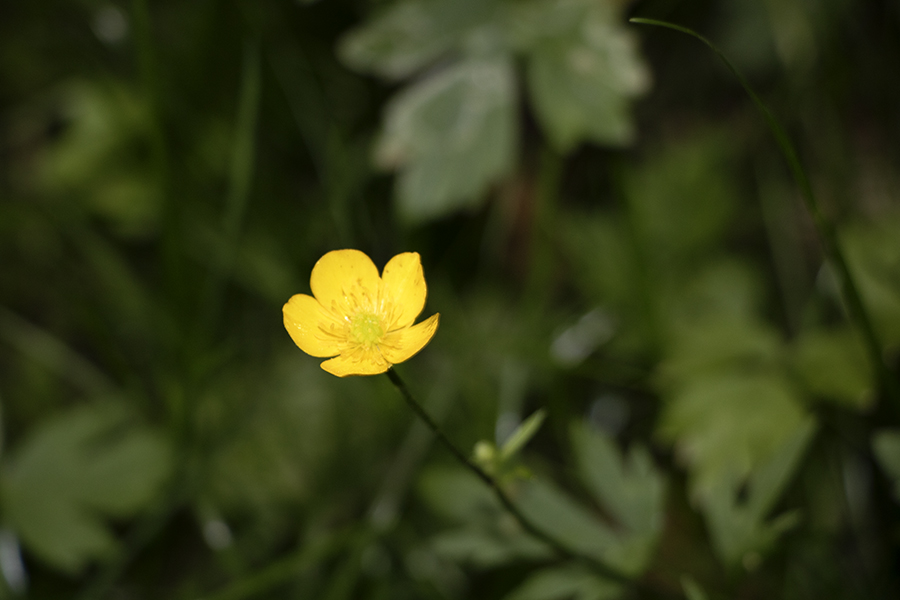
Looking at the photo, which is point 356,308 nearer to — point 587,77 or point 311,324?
point 311,324

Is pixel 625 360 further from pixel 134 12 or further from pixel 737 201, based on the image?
pixel 134 12

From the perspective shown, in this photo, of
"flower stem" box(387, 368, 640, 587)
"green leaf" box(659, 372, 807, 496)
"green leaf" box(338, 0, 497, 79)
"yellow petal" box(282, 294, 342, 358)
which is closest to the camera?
"flower stem" box(387, 368, 640, 587)

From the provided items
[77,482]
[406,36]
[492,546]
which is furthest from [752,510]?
[77,482]

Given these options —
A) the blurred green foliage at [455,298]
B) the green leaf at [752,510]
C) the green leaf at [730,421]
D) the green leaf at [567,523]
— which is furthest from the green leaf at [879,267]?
the green leaf at [567,523]

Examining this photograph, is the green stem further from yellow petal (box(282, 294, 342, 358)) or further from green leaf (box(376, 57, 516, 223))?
yellow petal (box(282, 294, 342, 358))

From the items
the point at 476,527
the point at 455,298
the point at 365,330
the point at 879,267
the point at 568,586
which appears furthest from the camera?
the point at 455,298

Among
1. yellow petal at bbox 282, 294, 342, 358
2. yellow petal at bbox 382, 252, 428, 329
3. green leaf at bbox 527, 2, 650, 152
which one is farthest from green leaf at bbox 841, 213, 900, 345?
yellow petal at bbox 282, 294, 342, 358

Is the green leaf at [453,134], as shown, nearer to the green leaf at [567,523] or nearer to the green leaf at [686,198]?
the green leaf at [686,198]
